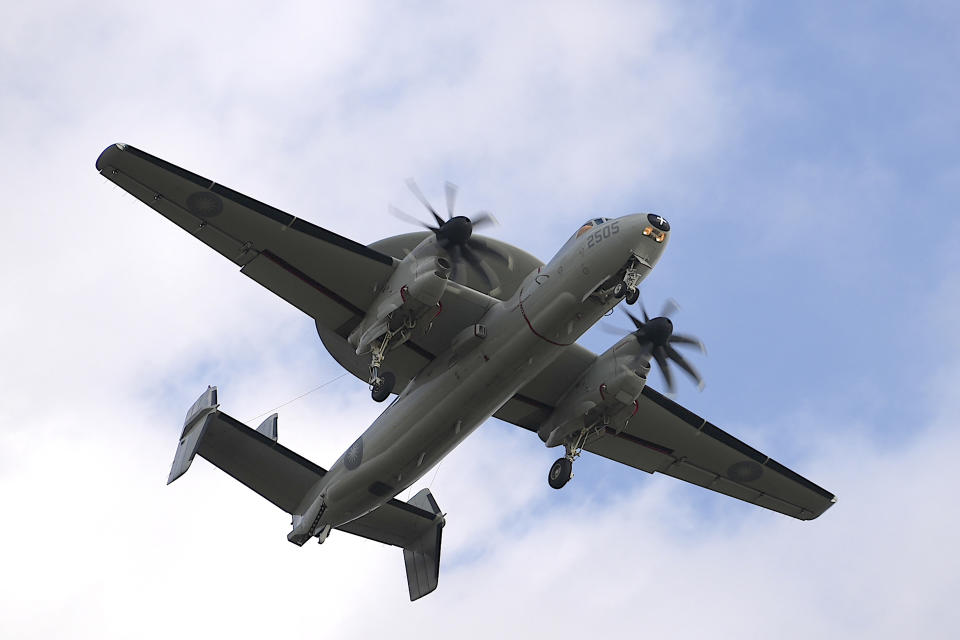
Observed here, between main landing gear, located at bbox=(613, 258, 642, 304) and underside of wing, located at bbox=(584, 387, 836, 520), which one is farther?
underside of wing, located at bbox=(584, 387, 836, 520)

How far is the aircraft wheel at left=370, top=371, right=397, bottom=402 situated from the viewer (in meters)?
26.9

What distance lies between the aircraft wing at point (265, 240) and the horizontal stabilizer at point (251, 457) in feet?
11.6

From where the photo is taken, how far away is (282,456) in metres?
29.0

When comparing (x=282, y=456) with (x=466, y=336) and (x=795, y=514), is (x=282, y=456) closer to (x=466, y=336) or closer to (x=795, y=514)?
(x=466, y=336)

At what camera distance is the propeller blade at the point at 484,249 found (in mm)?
26391

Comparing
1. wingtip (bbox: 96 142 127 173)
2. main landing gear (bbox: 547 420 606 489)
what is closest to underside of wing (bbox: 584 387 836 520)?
main landing gear (bbox: 547 420 606 489)

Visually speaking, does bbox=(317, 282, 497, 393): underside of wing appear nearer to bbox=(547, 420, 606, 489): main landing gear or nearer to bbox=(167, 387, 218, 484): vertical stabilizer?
bbox=(167, 387, 218, 484): vertical stabilizer

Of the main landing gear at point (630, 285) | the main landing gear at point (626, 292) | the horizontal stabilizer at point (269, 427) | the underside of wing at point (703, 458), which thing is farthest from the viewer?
the underside of wing at point (703, 458)

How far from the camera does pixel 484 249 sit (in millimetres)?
26500

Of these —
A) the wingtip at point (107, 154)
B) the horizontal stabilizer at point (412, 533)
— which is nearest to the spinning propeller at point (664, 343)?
the horizontal stabilizer at point (412, 533)

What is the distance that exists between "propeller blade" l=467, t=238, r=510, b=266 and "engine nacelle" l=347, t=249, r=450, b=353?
0.77 meters

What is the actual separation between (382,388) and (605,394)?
5.90 metres

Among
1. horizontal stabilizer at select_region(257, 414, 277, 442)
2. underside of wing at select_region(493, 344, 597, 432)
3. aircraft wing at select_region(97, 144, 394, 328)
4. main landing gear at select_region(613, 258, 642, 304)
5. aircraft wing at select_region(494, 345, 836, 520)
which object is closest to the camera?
main landing gear at select_region(613, 258, 642, 304)

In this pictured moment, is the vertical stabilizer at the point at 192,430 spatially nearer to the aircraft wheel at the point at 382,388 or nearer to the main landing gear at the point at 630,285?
the aircraft wheel at the point at 382,388
